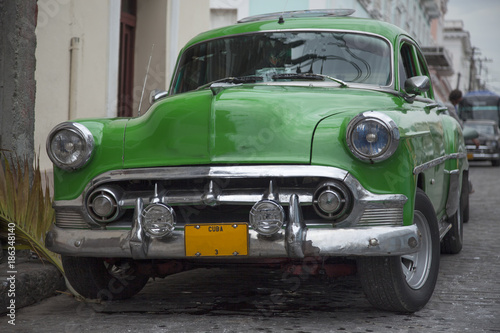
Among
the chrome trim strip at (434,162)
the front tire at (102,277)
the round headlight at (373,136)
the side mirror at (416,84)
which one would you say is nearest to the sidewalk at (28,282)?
the front tire at (102,277)

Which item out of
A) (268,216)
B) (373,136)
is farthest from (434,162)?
(268,216)

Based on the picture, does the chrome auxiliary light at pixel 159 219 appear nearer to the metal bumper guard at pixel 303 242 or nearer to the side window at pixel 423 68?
the metal bumper guard at pixel 303 242

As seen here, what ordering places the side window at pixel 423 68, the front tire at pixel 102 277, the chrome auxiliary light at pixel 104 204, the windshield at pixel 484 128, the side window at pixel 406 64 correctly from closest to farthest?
the chrome auxiliary light at pixel 104 204, the front tire at pixel 102 277, the side window at pixel 406 64, the side window at pixel 423 68, the windshield at pixel 484 128

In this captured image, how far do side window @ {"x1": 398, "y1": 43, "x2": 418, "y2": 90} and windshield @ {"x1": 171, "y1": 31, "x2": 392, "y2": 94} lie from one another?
0.15m

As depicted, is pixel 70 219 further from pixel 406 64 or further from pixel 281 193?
pixel 406 64

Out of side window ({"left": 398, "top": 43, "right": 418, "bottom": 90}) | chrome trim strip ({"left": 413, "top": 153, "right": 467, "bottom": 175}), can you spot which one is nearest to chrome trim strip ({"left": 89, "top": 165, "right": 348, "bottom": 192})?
chrome trim strip ({"left": 413, "top": 153, "right": 467, "bottom": 175})

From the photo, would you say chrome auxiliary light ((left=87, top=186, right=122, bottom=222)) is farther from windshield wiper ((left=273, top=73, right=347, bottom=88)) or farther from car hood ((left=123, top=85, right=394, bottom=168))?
windshield wiper ((left=273, top=73, right=347, bottom=88))

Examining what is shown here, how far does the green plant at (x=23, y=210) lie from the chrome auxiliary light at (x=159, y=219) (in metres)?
1.38

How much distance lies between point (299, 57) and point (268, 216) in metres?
1.63

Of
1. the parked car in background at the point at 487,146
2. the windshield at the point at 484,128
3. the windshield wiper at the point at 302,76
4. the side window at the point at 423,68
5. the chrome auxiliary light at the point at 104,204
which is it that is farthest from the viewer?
the windshield at the point at 484,128

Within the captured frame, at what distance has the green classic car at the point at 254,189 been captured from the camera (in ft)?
Answer: 12.3

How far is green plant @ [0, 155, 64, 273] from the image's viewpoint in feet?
16.1

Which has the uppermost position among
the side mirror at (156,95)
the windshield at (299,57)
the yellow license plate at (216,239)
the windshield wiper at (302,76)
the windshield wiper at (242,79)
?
the windshield at (299,57)

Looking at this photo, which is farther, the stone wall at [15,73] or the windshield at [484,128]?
the windshield at [484,128]
